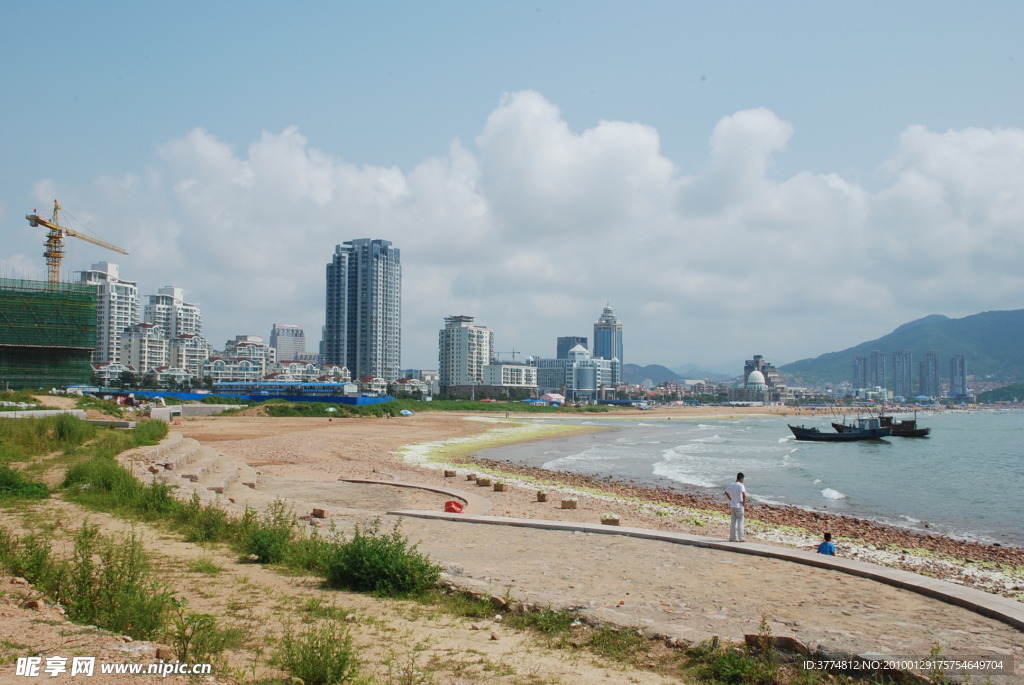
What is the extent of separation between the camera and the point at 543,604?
22.7ft

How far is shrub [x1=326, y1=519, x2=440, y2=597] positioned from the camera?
7.55m

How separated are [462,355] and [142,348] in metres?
79.2

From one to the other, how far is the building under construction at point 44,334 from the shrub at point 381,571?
5641 cm

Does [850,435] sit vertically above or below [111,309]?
below

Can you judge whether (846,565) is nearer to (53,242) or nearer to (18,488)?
(18,488)

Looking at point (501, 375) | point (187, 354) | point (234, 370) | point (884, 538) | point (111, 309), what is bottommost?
point (884, 538)

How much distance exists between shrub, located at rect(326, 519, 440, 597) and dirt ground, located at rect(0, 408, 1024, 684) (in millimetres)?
281

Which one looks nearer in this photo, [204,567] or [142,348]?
[204,567]

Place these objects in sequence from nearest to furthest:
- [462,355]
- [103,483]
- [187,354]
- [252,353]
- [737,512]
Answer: [737,512]
[103,483]
[187,354]
[252,353]
[462,355]

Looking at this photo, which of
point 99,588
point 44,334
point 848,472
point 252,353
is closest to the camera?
point 99,588

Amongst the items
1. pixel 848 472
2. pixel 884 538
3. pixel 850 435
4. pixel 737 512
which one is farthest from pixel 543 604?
pixel 850 435

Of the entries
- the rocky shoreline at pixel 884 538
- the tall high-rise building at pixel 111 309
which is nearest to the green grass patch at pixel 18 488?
the rocky shoreline at pixel 884 538

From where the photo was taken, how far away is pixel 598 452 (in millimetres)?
43875

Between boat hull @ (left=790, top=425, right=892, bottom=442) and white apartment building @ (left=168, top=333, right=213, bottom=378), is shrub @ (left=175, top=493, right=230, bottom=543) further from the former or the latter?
white apartment building @ (left=168, top=333, right=213, bottom=378)
